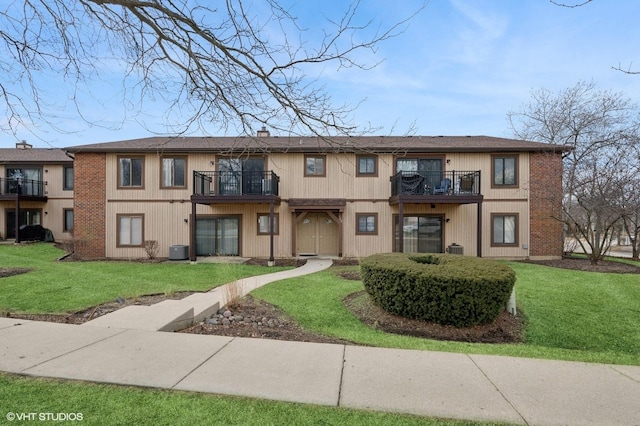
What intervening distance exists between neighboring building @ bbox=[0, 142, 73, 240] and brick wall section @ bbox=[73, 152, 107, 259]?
6.32m

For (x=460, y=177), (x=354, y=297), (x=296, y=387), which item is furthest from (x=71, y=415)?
(x=460, y=177)

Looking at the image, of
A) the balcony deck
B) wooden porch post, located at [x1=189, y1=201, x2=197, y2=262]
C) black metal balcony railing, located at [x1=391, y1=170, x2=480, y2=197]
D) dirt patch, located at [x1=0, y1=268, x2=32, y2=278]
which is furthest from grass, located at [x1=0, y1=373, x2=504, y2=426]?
black metal balcony railing, located at [x1=391, y1=170, x2=480, y2=197]

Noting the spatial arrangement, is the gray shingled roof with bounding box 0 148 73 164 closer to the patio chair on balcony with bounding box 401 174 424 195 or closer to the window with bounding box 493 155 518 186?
the patio chair on balcony with bounding box 401 174 424 195

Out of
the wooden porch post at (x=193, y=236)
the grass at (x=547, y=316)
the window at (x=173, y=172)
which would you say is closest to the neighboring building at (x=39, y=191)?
the window at (x=173, y=172)

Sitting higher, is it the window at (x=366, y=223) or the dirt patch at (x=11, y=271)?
the window at (x=366, y=223)

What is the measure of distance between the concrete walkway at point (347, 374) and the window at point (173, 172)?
1187 centimetres

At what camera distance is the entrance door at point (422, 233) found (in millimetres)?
15281

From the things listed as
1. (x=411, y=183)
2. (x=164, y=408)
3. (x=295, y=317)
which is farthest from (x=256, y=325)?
(x=411, y=183)

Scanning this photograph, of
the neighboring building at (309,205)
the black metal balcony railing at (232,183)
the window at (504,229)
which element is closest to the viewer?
the black metal balcony railing at (232,183)

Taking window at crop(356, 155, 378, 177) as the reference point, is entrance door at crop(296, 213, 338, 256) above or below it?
below

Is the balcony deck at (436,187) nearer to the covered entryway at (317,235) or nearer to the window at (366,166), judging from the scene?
the window at (366,166)

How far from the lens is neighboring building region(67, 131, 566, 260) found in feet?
49.2

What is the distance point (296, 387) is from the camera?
286 cm

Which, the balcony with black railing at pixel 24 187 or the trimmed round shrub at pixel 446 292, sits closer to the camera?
the trimmed round shrub at pixel 446 292
